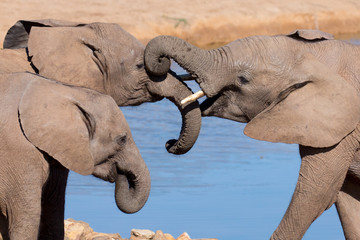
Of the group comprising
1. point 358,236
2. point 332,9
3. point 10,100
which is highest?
point 10,100

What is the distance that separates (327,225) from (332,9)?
1080 centimetres

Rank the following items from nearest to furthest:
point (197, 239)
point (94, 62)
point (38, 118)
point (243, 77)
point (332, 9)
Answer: point (38, 118)
point (243, 77)
point (94, 62)
point (197, 239)
point (332, 9)

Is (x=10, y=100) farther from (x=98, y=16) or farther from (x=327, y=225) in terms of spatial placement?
(x=98, y=16)

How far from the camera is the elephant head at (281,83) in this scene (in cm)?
580

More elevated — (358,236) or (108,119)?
(108,119)

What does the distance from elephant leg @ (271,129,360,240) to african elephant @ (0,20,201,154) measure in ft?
2.39

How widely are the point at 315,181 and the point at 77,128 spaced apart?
1.45 metres

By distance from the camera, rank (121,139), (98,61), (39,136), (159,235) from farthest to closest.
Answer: (159,235) < (98,61) < (121,139) < (39,136)

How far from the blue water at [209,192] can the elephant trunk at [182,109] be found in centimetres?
99

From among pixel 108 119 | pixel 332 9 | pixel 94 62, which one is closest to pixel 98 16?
pixel 332 9

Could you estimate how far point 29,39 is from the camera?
6.19 m

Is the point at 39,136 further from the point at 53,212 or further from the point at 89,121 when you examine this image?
the point at 53,212

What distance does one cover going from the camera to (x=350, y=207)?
625cm

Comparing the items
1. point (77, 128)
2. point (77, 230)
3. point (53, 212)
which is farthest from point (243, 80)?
point (77, 230)
